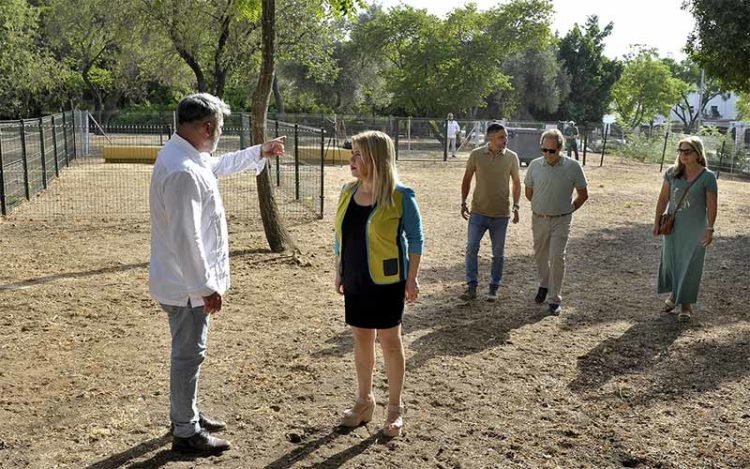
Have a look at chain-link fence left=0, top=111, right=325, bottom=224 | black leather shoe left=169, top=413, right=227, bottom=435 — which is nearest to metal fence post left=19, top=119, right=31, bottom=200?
chain-link fence left=0, top=111, right=325, bottom=224

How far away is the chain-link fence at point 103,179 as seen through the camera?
11.9 metres

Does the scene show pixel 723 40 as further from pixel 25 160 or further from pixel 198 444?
pixel 25 160

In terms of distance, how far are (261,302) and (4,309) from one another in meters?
2.29

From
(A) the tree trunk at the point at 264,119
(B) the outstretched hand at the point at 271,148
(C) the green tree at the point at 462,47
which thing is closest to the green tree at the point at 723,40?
(A) the tree trunk at the point at 264,119

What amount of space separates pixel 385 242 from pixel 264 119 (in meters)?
5.33

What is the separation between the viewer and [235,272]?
8008 mm

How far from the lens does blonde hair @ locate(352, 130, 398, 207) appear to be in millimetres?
3629

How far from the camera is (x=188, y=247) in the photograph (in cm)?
329

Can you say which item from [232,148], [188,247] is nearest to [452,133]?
[232,148]

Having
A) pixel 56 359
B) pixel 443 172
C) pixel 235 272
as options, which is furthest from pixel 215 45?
pixel 56 359

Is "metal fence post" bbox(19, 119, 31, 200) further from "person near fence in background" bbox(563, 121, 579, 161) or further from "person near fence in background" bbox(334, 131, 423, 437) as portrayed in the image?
"person near fence in background" bbox(563, 121, 579, 161)

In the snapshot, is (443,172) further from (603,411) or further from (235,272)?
(603,411)

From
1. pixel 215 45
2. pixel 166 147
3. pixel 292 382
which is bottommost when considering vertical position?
pixel 292 382

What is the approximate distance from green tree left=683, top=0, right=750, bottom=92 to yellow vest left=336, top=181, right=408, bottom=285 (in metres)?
10.3
